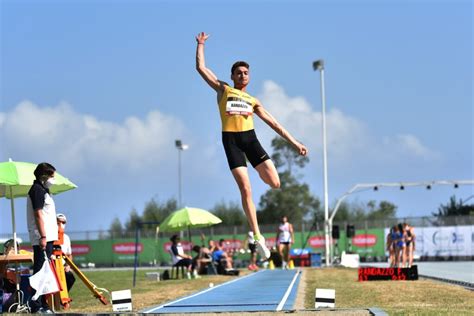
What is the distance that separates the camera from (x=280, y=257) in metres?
36.7

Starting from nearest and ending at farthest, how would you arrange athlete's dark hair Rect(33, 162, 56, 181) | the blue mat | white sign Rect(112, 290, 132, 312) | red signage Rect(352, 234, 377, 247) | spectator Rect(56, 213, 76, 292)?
athlete's dark hair Rect(33, 162, 56, 181), white sign Rect(112, 290, 132, 312), the blue mat, spectator Rect(56, 213, 76, 292), red signage Rect(352, 234, 377, 247)

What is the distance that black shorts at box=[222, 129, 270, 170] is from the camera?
9648 millimetres

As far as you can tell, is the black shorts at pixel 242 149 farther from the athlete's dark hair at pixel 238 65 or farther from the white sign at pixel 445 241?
the white sign at pixel 445 241

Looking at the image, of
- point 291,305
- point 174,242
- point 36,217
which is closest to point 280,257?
point 174,242

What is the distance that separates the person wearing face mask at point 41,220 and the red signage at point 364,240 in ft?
148

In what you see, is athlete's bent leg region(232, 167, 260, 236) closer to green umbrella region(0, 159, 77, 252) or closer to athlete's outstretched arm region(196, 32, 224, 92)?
athlete's outstretched arm region(196, 32, 224, 92)

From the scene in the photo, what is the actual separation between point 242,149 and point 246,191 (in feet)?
1.56

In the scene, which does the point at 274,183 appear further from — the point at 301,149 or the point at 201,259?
the point at 201,259

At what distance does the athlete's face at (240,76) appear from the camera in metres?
9.92

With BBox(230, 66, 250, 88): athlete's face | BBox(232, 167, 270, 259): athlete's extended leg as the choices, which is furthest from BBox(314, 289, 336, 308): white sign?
BBox(230, 66, 250, 88): athlete's face

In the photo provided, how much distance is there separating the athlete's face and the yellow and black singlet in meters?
0.22

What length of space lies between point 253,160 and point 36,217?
10.8 feet

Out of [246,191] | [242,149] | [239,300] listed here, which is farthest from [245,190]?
[239,300]

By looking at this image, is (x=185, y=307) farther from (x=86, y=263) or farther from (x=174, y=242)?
(x=86, y=263)
